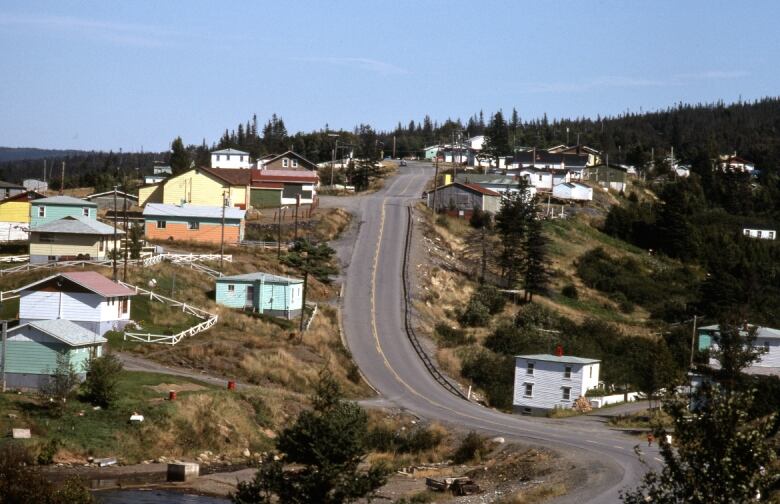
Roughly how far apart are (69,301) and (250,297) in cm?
1466

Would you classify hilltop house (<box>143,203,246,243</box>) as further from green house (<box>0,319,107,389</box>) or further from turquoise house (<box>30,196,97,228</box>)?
green house (<box>0,319,107,389</box>)

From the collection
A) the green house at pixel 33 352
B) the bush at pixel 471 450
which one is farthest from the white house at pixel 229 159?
the bush at pixel 471 450

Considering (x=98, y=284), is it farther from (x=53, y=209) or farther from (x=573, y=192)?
(x=573, y=192)

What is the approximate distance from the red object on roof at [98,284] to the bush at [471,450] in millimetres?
19730

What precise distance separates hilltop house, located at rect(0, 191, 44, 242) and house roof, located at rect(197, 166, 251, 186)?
54.9ft

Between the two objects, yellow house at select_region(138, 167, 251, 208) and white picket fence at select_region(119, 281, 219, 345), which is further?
yellow house at select_region(138, 167, 251, 208)

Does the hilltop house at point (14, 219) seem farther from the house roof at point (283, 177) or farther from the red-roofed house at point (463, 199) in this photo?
the red-roofed house at point (463, 199)

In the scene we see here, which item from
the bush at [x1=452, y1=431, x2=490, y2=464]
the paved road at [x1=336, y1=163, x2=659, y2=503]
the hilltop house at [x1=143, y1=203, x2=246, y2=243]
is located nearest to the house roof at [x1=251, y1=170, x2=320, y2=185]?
the paved road at [x1=336, y1=163, x2=659, y2=503]

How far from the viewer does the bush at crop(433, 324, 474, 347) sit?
237ft

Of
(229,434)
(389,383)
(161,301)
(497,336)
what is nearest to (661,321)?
(497,336)

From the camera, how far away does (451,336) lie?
242 ft

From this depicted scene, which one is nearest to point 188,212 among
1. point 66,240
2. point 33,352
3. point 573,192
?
point 66,240

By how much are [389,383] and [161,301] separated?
556 inches

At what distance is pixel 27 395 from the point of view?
46062mm
